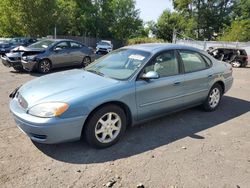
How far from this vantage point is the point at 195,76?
546cm

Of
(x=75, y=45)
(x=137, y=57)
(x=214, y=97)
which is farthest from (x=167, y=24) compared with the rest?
(x=137, y=57)

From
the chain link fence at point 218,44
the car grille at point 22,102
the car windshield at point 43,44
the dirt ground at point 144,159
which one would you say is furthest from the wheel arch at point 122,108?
the chain link fence at point 218,44

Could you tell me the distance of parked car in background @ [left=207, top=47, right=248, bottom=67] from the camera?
19.0 meters

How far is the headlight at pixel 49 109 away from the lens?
145 inches

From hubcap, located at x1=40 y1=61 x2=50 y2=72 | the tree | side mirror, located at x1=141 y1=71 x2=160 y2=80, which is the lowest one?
hubcap, located at x1=40 y1=61 x2=50 y2=72

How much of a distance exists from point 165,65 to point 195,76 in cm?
81

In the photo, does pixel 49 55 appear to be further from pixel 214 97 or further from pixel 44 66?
pixel 214 97

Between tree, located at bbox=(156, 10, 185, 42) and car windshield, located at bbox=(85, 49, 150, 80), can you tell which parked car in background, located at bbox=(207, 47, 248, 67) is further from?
tree, located at bbox=(156, 10, 185, 42)

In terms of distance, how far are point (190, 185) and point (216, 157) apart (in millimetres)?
930

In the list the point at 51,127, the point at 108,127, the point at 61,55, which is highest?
the point at 61,55

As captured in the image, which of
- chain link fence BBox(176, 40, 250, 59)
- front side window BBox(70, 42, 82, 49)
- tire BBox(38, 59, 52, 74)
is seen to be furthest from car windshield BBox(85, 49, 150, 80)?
chain link fence BBox(176, 40, 250, 59)

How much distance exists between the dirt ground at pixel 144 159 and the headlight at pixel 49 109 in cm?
62

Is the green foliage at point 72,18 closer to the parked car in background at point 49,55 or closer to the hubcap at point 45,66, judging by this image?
the parked car in background at point 49,55

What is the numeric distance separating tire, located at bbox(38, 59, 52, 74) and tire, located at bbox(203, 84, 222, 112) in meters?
6.93
